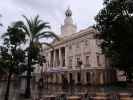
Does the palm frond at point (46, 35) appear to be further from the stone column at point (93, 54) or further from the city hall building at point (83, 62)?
the stone column at point (93, 54)

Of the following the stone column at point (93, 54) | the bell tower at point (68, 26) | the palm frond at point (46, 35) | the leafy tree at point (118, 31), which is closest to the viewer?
the leafy tree at point (118, 31)

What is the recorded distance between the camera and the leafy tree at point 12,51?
1820cm

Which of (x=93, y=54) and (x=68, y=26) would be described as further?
(x=68, y=26)

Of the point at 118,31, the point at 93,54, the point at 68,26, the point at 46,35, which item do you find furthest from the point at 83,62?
the point at 118,31

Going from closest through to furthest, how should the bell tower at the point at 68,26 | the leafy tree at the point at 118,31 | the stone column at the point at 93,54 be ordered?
the leafy tree at the point at 118,31
the stone column at the point at 93,54
the bell tower at the point at 68,26

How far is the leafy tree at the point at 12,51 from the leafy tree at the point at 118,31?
8.04 metres

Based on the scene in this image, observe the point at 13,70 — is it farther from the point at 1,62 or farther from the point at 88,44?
the point at 88,44

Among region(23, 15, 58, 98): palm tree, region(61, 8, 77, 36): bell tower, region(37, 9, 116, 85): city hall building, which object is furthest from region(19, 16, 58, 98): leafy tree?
region(61, 8, 77, 36): bell tower

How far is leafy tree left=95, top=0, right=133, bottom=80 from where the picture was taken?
1698 centimetres

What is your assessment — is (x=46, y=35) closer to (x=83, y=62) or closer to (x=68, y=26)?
(x=83, y=62)

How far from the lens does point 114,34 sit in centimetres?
1755

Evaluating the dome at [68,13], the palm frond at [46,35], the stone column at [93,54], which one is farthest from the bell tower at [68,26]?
the palm frond at [46,35]

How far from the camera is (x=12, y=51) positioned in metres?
18.4

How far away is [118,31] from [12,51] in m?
10.1
